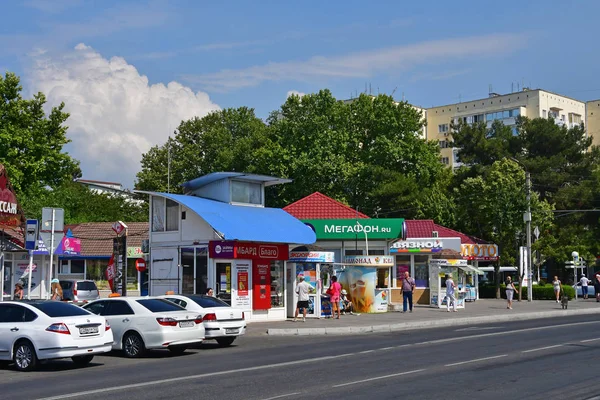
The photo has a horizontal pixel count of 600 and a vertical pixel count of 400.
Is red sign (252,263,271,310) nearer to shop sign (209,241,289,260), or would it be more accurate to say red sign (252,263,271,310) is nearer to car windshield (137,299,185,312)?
shop sign (209,241,289,260)

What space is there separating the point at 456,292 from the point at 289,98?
1399 inches

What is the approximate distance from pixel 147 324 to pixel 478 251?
3628 cm

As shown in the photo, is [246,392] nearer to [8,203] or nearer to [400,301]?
[8,203]

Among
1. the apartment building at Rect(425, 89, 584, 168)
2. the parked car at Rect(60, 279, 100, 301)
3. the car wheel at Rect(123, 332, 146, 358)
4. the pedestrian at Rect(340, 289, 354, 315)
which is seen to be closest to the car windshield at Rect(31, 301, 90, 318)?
the car wheel at Rect(123, 332, 146, 358)

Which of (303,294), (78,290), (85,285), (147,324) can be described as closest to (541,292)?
(303,294)

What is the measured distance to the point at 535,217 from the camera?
178ft

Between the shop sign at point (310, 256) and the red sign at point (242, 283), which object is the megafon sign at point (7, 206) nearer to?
the red sign at point (242, 283)

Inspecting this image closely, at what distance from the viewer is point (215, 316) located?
72.4ft

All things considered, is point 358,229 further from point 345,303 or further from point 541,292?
point 541,292

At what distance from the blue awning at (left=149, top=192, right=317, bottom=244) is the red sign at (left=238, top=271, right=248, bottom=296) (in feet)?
4.93

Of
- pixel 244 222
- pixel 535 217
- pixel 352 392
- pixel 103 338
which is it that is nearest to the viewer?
pixel 352 392

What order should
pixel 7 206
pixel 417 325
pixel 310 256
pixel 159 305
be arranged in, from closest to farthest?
1. pixel 159 305
2. pixel 7 206
3. pixel 417 325
4. pixel 310 256

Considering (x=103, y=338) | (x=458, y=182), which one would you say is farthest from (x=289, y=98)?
(x=103, y=338)

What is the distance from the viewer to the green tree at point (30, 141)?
44.4m
